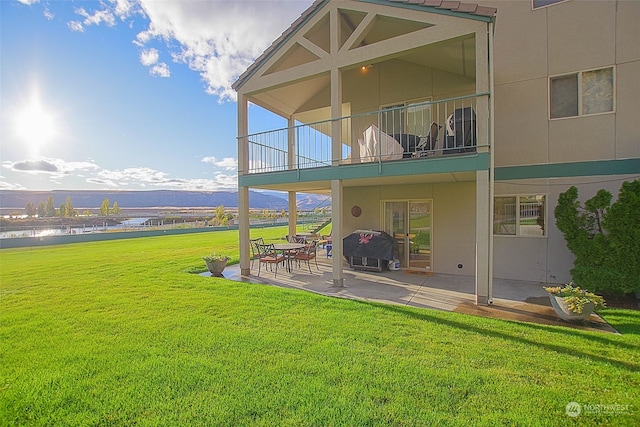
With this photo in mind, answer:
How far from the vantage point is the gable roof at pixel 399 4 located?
5961mm

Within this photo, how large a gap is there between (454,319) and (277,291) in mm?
3745

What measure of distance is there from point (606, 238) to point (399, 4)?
6.75m

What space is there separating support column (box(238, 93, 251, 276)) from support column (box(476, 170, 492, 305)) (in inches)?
244

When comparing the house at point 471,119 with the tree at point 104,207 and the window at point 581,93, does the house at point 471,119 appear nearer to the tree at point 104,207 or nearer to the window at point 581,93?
the window at point 581,93

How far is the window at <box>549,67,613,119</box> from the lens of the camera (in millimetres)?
7384

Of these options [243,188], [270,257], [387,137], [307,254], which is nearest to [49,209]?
[243,188]

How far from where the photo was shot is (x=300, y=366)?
368 centimetres

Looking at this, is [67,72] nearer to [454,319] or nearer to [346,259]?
[346,259]

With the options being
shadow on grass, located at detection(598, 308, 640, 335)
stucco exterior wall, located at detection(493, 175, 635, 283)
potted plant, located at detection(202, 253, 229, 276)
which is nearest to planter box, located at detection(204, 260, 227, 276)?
potted plant, located at detection(202, 253, 229, 276)

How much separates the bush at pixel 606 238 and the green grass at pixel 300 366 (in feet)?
3.63

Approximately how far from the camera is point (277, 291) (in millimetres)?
6992

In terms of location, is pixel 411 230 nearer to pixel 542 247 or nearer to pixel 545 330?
pixel 542 247

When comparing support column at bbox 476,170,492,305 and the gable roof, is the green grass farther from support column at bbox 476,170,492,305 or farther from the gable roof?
the gable roof

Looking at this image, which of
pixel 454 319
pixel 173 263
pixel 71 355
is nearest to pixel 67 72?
pixel 173 263
